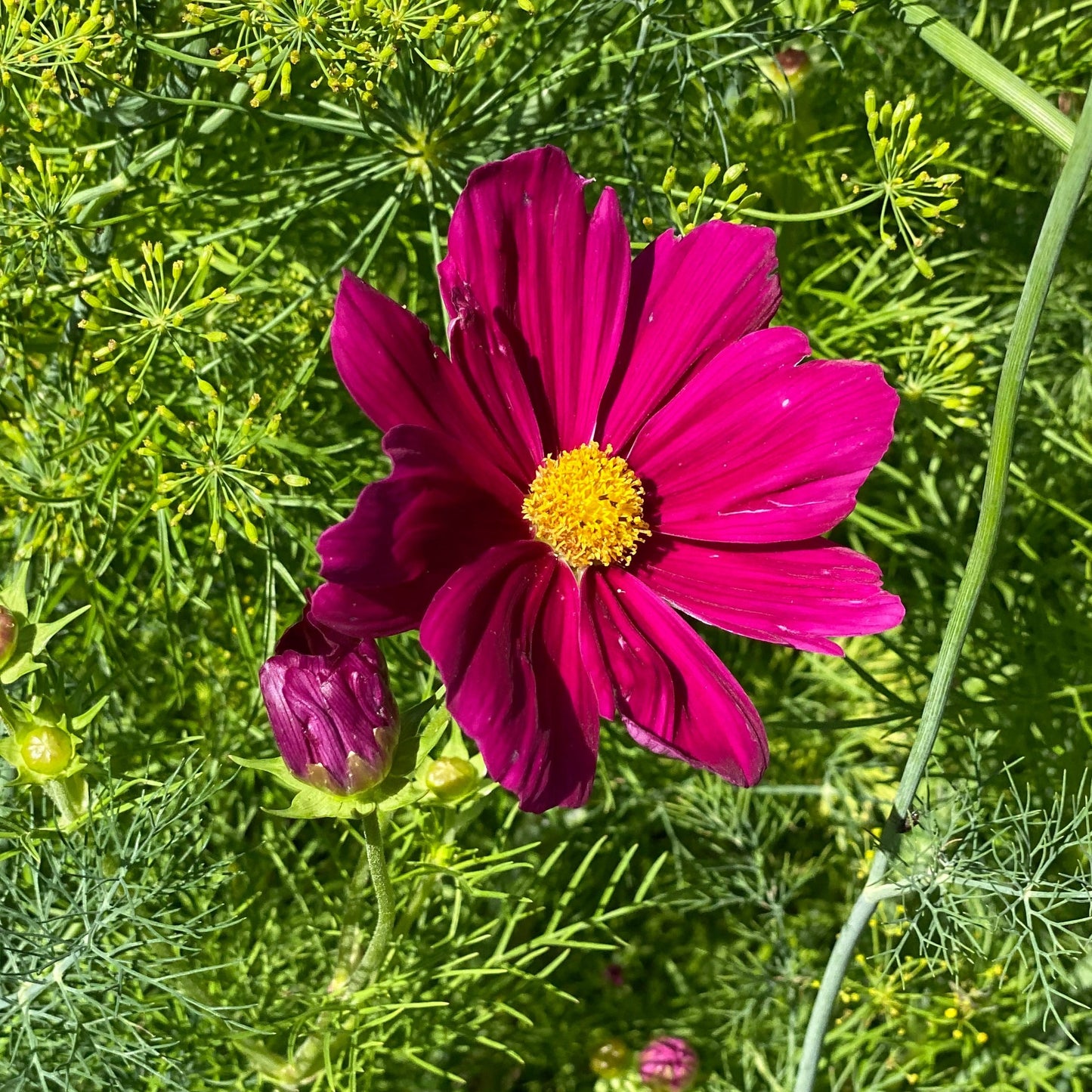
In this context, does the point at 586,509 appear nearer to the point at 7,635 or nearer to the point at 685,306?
the point at 685,306

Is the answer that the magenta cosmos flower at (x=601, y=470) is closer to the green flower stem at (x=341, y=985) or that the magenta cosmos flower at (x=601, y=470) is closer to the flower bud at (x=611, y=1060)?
the green flower stem at (x=341, y=985)

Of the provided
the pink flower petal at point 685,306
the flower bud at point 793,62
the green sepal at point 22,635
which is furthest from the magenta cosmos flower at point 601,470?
the flower bud at point 793,62

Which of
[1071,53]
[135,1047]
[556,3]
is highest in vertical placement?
[556,3]

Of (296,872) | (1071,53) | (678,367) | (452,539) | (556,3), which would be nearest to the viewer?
(452,539)

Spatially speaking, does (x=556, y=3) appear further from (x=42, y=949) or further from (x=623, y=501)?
(x=42, y=949)

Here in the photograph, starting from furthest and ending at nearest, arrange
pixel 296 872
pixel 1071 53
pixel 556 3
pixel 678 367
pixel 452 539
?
pixel 1071 53 → pixel 296 872 → pixel 556 3 → pixel 678 367 → pixel 452 539

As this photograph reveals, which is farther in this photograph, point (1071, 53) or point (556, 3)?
point (1071, 53)

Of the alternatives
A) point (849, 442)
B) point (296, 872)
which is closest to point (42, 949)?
point (296, 872)
